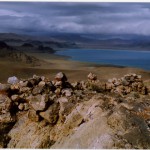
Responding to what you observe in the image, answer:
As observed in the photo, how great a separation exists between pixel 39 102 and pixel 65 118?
0.73 m

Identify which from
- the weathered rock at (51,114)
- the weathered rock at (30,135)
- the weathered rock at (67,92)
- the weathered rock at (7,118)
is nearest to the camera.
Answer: the weathered rock at (30,135)

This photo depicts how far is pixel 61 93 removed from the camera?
393 inches

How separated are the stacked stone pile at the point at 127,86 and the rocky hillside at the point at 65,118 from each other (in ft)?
3.14

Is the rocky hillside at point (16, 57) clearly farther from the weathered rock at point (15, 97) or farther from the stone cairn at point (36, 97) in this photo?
the weathered rock at point (15, 97)

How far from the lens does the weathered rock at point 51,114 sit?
8.98 m

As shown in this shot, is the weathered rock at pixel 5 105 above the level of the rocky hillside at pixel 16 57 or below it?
above

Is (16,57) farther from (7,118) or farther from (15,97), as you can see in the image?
(7,118)

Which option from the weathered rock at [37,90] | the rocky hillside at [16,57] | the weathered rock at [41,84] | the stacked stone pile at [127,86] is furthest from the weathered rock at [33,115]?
the rocky hillside at [16,57]

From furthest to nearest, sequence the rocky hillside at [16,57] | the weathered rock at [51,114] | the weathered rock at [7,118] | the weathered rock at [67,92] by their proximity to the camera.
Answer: the rocky hillside at [16,57], the weathered rock at [67,92], the weathered rock at [7,118], the weathered rock at [51,114]

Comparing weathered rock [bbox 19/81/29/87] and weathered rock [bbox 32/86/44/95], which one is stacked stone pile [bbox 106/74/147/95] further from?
weathered rock [bbox 19/81/29/87]

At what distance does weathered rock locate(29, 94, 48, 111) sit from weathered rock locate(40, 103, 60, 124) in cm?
12

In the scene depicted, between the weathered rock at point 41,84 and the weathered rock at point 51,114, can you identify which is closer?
the weathered rock at point 51,114

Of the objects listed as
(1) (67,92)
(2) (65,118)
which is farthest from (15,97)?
(2) (65,118)

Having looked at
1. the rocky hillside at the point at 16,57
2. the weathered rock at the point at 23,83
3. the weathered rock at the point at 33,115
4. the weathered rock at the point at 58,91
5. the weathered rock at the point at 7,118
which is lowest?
the rocky hillside at the point at 16,57
